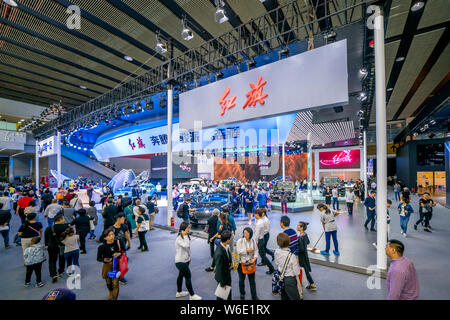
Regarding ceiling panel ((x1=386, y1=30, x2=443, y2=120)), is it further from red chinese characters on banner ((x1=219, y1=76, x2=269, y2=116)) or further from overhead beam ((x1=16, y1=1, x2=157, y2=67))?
overhead beam ((x1=16, y1=1, x2=157, y2=67))

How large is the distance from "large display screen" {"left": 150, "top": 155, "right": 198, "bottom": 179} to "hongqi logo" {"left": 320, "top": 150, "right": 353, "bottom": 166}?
17.2 meters

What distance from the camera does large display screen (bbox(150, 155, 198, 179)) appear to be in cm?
2128

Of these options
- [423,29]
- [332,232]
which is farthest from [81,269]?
[423,29]

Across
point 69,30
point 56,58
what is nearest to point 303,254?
point 69,30

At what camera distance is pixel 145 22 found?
6926 mm

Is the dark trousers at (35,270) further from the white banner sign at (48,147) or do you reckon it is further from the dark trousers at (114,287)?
the white banner sign at (48,147)

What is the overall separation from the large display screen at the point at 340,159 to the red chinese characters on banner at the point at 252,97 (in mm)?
23522

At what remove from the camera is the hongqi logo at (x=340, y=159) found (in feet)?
82.4

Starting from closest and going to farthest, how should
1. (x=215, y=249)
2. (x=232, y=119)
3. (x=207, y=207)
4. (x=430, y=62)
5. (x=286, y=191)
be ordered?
(x=215, y=249)
(x=232, y=119)
(x=207, y=207)
(x=430, y=62)
(x=286, y=191)

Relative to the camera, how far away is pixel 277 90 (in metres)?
5.87

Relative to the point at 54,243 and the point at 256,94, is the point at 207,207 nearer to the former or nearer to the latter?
the point at 256,94
